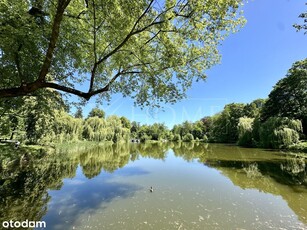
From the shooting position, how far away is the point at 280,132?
898 inches

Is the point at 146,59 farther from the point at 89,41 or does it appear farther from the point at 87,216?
the point at 87,216

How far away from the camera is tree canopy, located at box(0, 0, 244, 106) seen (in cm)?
531

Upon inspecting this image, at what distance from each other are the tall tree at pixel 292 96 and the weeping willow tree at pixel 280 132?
4.83 metres

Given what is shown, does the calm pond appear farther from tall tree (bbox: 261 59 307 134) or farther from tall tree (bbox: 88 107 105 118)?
tall tree (bbox: 88 107 105 118)

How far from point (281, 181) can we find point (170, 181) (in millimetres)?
5237

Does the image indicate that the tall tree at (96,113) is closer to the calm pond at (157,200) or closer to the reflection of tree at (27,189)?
the reflection of tree at (27,189)

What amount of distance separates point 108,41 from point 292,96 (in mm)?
32396

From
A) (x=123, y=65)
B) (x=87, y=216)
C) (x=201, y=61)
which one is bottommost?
(x=87, y=216)

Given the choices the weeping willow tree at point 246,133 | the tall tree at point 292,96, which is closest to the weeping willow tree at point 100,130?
the weeping willow tree at point 246,133

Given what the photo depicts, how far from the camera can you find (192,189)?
26.8 feet

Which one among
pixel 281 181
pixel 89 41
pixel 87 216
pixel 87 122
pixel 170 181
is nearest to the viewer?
pixel 87 216

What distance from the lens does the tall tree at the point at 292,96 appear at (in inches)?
1097

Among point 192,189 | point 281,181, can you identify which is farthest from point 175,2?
point 281,181

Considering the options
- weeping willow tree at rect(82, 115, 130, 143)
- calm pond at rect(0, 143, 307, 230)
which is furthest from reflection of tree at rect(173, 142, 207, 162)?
weeping willow tree at rect(82, 115, 130, 143)
